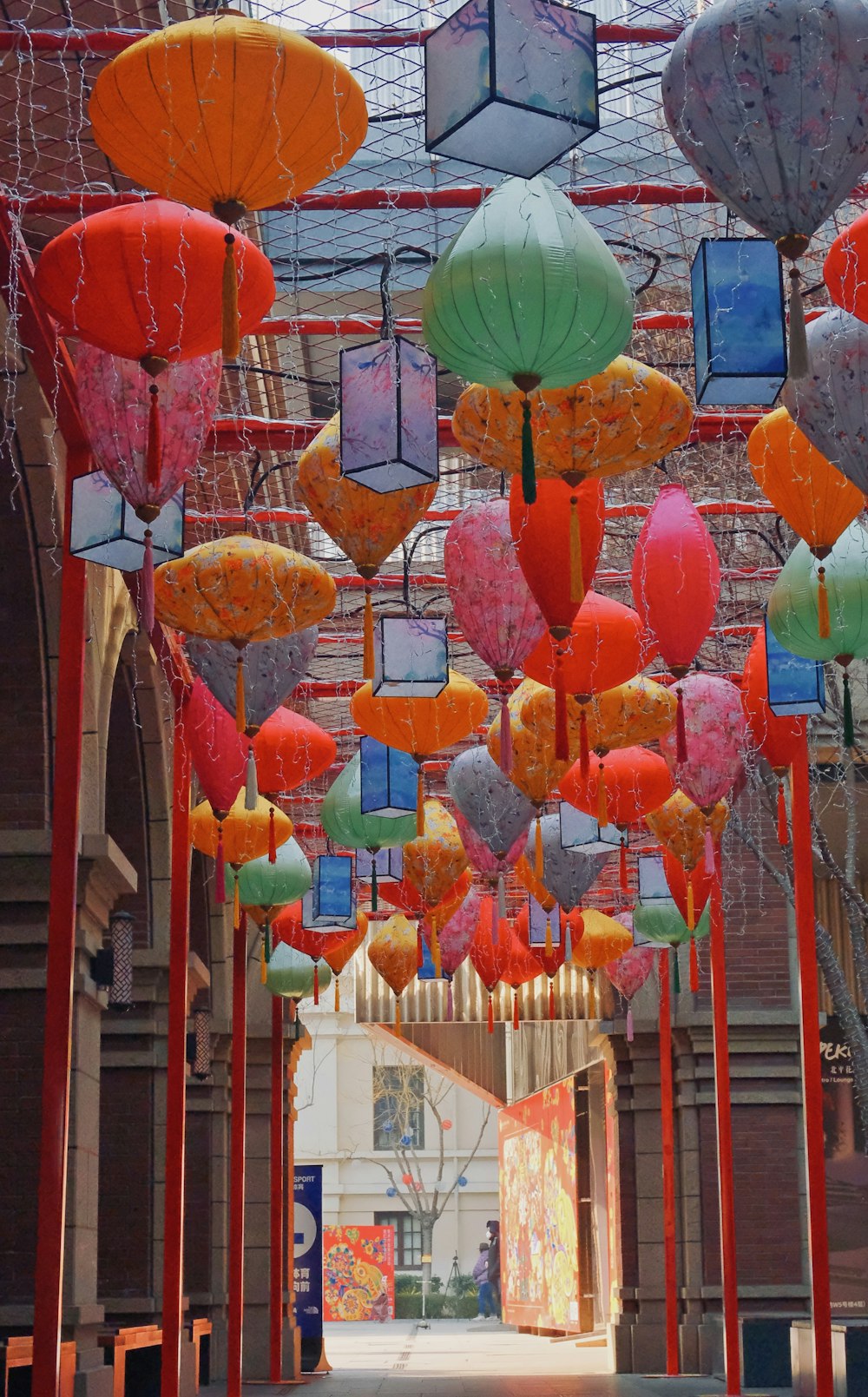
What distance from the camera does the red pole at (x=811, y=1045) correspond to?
959 cm

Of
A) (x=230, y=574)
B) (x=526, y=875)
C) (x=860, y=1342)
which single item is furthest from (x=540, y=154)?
(x=860, y=1342)

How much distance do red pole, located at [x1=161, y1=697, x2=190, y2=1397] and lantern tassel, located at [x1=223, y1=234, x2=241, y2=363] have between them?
5284 mm

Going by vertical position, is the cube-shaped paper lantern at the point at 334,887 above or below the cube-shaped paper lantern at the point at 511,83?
below

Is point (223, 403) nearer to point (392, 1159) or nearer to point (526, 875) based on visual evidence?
point (526, 875)

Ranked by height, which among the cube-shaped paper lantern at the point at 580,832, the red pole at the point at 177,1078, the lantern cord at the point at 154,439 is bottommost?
the red pole at the point at 177,1078

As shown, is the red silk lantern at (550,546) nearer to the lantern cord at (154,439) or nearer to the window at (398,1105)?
the lantern cord at (154,439)

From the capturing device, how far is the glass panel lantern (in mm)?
8898

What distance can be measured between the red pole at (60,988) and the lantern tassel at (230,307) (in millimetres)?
2421

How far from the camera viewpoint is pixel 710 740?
9461mm

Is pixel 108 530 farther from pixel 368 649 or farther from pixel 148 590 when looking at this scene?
pixel 368 649

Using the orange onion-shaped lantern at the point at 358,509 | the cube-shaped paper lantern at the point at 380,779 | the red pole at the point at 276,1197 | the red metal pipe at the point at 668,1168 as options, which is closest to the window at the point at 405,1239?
the red pole at the point at 276,1197

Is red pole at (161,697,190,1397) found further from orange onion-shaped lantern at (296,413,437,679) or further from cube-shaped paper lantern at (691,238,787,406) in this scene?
cube-shaped paper lantern at (691,238,787,406)

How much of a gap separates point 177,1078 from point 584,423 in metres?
6.09

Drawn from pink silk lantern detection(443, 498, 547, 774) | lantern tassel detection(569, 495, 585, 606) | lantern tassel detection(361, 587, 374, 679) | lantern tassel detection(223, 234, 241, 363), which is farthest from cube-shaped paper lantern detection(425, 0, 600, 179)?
pink silk lantern detection(443, 498, 547, 774)
